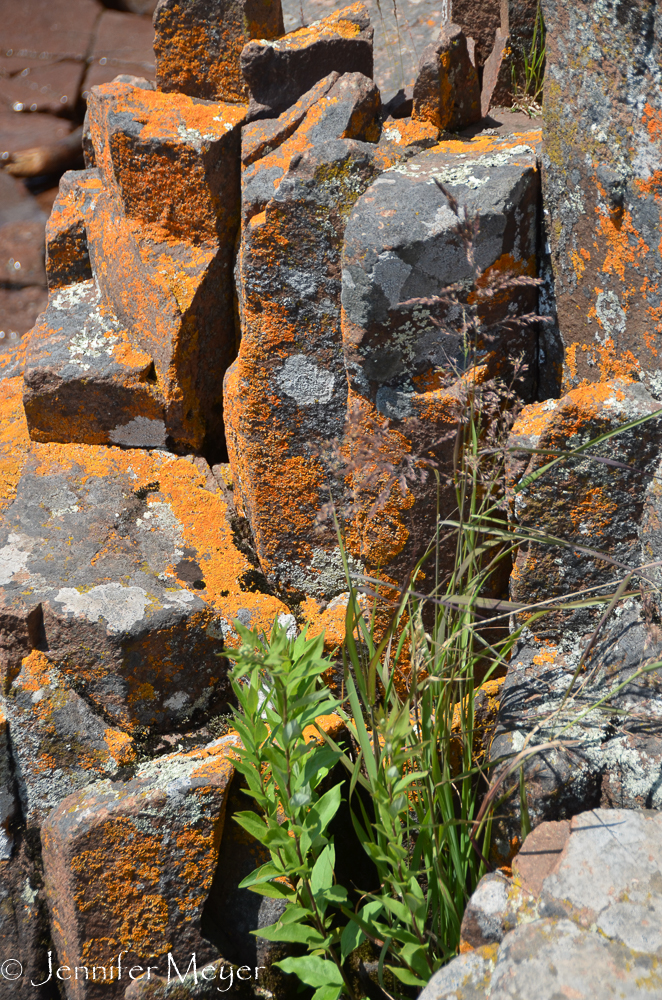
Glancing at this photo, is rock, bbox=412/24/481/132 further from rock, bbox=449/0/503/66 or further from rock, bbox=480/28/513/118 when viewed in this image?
rock, bbox=449/0/503/66

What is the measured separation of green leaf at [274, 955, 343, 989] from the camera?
1.55 metres

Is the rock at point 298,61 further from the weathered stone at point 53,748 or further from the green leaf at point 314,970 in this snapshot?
the green leaf at point 314,970

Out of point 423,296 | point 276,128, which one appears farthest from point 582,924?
point 276,128

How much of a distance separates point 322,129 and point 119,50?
428cm

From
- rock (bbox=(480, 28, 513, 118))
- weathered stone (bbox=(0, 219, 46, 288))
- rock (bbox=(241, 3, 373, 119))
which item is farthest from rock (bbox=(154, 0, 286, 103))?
weathered stone (bbox=(0, 219, 46, 288))

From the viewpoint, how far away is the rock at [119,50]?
552 cm

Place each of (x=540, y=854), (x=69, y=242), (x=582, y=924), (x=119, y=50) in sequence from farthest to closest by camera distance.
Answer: (x=119, y=50) < (x=69, y=242) < (x=540, y=854) < (x=582, y=924)

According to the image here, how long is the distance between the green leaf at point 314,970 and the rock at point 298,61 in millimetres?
2776

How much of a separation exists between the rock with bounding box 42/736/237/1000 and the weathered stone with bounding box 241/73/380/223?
187cm

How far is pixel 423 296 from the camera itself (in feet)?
6.85

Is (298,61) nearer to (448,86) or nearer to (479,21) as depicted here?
(448,86)

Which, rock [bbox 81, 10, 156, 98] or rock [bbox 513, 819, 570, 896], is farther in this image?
rock [bbox 81, 10, 156, 98]

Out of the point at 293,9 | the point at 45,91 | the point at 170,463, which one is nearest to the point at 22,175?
the point at 45,91

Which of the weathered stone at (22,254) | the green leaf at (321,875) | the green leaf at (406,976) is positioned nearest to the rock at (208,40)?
the weathered stone at (22,254)
